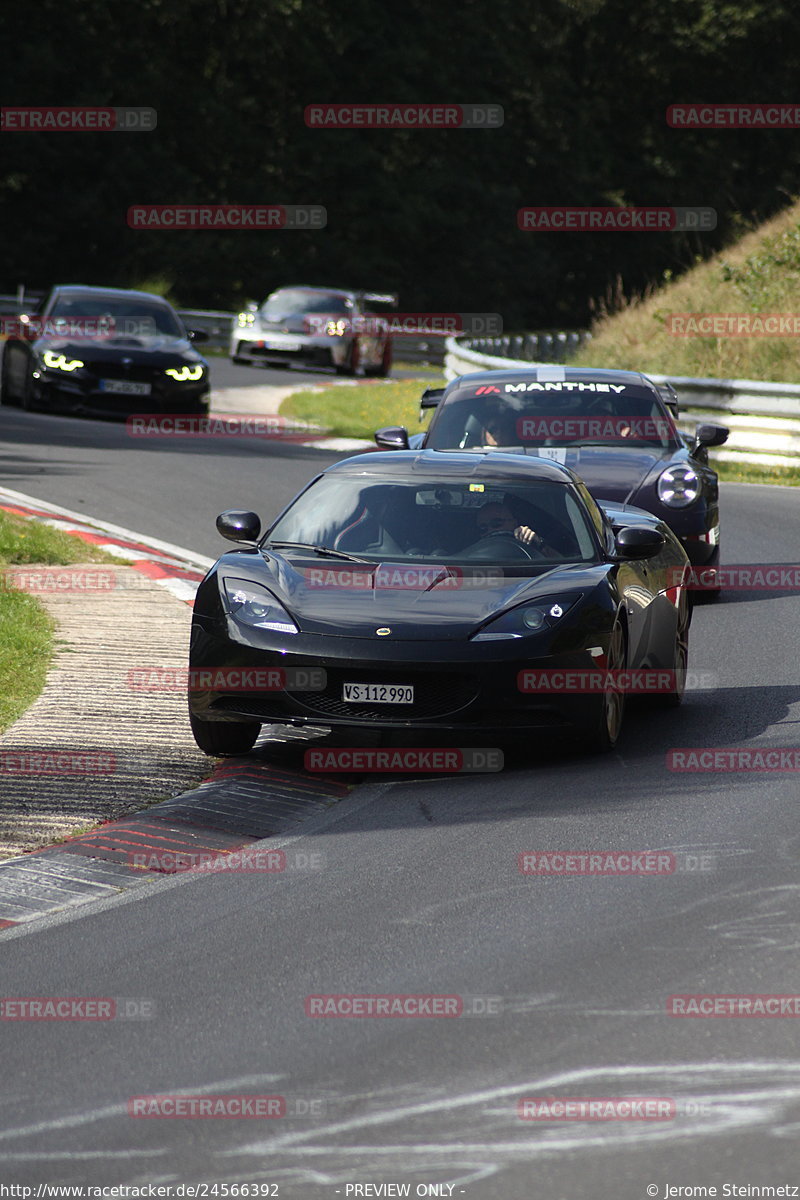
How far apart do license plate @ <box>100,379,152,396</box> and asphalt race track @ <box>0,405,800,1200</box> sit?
51.2 ft

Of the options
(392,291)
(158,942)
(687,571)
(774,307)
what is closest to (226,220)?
(392,291)

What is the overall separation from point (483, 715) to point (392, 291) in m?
58.1

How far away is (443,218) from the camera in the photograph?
66000 mm

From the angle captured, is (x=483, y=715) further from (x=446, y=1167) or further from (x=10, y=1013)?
(x=446, y=1167)

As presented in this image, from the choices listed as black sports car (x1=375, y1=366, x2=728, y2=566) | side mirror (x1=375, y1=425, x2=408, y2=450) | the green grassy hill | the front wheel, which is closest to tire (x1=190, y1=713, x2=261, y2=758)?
black sports car (x1=375, y1=366, x2=728, y2=566)

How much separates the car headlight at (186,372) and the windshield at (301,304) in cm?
1531

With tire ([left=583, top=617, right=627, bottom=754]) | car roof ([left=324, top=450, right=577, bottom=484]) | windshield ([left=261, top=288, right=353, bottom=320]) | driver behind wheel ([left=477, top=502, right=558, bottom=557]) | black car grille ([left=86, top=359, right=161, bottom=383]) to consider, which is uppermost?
windshield ([left=261, top=288, right=353, bottom=320])

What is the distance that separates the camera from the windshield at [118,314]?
24281mm

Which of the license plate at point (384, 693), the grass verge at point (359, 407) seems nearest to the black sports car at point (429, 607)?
the license plate at point (384, 693)

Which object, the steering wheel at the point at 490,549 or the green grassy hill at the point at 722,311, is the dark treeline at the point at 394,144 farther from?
the steering wheel at the point at 490,549

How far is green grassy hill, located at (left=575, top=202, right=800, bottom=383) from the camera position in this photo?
91.4 feet

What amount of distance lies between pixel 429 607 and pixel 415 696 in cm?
45

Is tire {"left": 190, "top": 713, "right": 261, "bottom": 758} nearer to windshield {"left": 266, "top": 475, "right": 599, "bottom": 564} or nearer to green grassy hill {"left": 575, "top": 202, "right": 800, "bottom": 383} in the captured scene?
windshield {"left": 266, "top": 475, "right": 599, "bottom": 564}

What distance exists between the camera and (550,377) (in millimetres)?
14766
